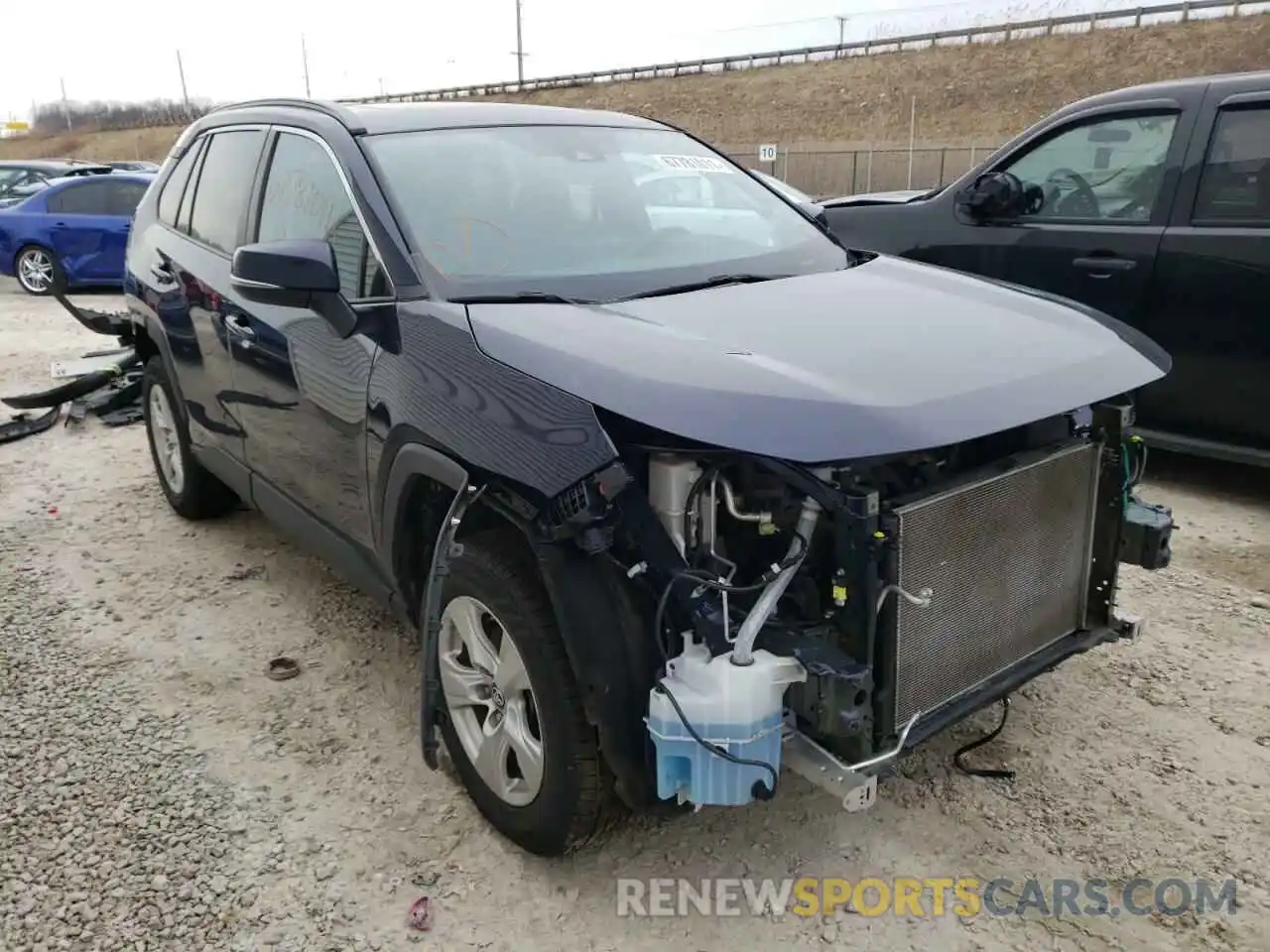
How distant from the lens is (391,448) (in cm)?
290

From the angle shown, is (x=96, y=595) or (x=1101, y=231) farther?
(x=1101, y=231)

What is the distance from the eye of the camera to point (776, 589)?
7.39 feet

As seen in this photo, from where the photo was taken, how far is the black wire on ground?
120 inches

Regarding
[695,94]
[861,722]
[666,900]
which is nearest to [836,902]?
[666,900]

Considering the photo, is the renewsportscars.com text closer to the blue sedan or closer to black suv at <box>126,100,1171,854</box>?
black suv at <box>126,100,1171,854</box>

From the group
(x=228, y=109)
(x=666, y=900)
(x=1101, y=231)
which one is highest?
(x=228, y=109)

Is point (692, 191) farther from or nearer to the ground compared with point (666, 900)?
farther from the ground

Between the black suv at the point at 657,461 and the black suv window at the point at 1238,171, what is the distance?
7.58ft

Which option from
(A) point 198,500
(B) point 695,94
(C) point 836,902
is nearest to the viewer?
(C) point 836,902

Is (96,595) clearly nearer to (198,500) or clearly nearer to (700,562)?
(198,500)

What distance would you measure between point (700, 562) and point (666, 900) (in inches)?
35.0

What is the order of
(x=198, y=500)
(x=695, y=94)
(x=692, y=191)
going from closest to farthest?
(x=692, y=191) → (x=198, y=500) → (x=695, y=94)

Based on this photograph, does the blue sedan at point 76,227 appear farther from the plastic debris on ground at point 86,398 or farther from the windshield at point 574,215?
the windshield at point 574,215

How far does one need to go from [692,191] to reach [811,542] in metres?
1.80
